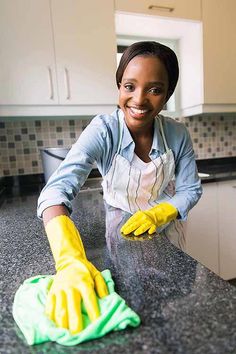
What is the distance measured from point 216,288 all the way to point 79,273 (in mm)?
211

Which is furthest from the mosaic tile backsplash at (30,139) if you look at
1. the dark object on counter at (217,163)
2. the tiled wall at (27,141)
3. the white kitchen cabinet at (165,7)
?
the dark object on counter at (217,163)

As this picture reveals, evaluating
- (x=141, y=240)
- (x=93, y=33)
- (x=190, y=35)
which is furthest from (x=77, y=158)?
(x=190, y=35)

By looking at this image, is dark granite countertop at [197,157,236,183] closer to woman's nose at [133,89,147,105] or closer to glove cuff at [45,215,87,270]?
woman's nose at [133,89,147,105]

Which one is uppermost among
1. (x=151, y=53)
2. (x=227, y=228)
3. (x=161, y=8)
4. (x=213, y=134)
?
(x=161, y=8)

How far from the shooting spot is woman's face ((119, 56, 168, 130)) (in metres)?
0.65

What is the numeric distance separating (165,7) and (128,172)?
1226 millimetres

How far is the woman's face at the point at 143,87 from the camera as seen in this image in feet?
2.15

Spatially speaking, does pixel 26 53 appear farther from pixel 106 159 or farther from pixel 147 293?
pixel 147 293

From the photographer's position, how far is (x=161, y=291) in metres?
0.38

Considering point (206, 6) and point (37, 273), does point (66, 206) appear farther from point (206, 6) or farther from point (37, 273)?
point (206, 6)

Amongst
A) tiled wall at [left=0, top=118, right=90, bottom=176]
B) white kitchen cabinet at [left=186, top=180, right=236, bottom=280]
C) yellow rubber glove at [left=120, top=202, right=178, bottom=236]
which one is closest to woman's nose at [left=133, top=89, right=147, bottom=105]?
yellow rubber glove at [left=120, top=202, right=178, bottom=236]

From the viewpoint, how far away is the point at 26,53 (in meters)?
1.32

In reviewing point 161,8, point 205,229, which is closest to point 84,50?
point 161,8

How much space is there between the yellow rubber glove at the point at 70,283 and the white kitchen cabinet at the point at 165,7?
4.65 ft
